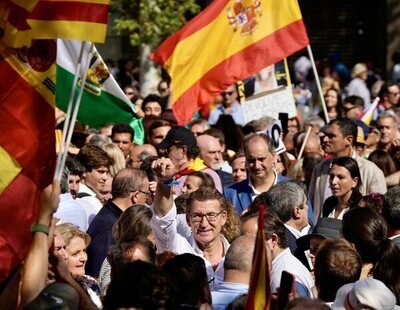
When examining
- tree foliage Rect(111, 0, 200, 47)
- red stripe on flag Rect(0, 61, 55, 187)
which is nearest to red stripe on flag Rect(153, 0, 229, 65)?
red stripe on flag Rect(0, 61, 55, 187)

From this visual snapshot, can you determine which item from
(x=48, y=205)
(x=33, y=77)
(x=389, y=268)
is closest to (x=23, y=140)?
(x=33, y=77)

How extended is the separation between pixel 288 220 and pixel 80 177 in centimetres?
213

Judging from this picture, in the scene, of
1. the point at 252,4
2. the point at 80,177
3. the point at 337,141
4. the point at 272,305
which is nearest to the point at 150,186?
the point at 80,177

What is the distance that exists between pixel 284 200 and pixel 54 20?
3.08 metres

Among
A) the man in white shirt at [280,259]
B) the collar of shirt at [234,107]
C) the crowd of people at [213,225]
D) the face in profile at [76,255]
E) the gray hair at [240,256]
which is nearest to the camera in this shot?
the crowd of people at [213,225]

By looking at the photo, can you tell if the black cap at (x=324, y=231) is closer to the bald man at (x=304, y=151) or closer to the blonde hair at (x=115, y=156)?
the blonde hair at (x=115, y=156)

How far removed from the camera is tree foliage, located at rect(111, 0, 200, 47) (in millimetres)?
23016

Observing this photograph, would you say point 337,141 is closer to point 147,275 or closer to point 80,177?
point 80,177

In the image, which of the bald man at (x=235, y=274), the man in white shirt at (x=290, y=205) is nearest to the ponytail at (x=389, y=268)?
the bald man at (x=235, y=274)

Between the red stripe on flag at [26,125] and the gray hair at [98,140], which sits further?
the gray hair at [98,140]

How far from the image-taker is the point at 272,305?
6.50 m

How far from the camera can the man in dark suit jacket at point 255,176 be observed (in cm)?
1092

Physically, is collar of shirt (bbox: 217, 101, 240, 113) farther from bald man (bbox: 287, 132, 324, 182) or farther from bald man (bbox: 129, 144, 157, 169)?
bald man (bbox: 129, 144, 157, 169)

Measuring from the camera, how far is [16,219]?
6.58m
